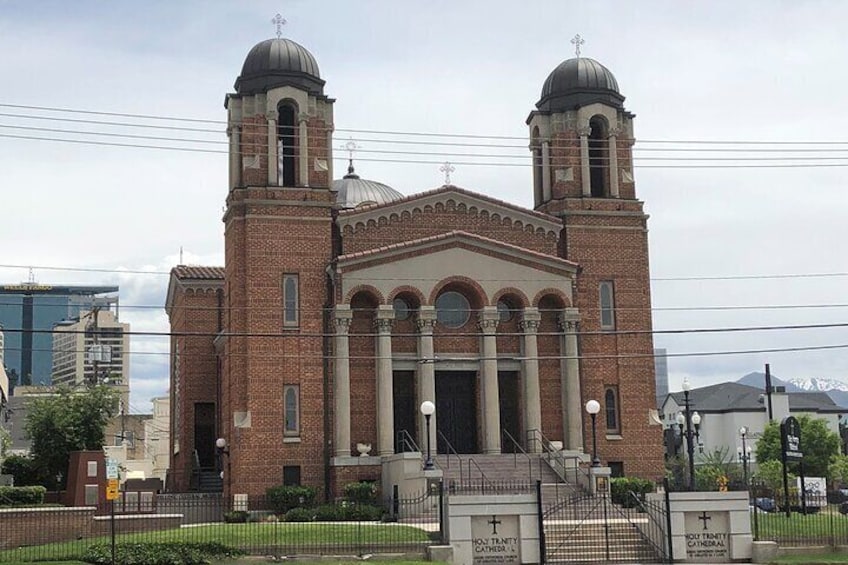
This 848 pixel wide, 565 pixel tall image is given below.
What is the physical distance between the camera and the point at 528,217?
157 feet

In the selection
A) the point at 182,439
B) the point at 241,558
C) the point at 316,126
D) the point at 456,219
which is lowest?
the point at 241,558

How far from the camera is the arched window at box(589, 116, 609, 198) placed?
163 ft

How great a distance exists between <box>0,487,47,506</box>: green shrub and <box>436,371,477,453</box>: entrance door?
14.8 metres

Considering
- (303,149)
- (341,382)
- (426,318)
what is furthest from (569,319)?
(303,149)

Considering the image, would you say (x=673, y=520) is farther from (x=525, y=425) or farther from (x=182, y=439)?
(x=182, y=439)

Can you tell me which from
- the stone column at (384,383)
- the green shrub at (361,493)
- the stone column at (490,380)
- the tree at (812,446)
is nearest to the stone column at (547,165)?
the stone column at (490,380)

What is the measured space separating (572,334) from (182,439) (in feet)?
59.3

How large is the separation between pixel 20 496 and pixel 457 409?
16282 mm

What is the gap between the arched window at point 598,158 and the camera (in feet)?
163

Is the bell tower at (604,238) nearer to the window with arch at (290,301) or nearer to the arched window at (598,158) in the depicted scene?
the arched window at (598,158)

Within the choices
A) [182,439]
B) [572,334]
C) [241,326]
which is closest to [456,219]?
[572,334]

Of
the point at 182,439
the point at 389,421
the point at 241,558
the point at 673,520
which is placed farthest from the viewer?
the point at 182,439

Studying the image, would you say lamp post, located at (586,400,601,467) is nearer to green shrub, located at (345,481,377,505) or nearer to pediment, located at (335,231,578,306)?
pediment, located at (335,231,578,306)

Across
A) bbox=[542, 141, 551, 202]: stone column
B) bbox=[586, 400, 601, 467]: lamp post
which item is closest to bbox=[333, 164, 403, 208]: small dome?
bbox=[542, 141, 551, 202]: stone column
